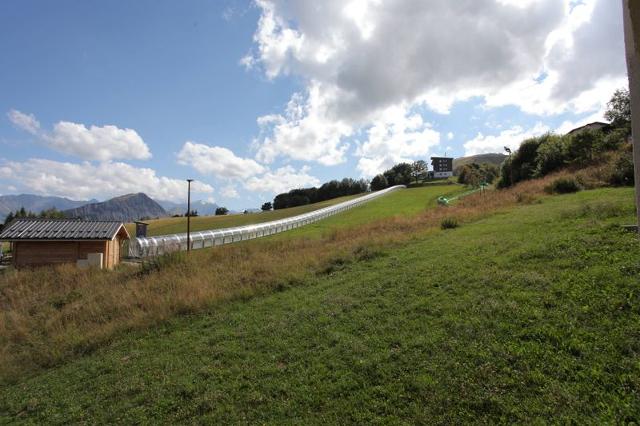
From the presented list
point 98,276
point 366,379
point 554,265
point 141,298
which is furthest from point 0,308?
point 554,265

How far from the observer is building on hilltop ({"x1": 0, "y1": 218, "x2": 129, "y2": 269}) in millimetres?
25188

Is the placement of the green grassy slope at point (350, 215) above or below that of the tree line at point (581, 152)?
below

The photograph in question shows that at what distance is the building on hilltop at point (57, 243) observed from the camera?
2519cm

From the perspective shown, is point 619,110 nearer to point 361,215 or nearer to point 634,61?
point 361,215

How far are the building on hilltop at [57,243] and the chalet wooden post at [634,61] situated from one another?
94.1 ft

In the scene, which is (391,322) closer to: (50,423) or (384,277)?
(384,277)

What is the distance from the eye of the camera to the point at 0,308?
17.0 metres

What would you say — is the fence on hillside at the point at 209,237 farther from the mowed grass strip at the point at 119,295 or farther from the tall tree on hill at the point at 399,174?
the tall tree on hill at the point at 399,174

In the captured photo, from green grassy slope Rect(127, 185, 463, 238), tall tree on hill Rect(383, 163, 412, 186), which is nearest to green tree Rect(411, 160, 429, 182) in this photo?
tall tree on hill Rect(383, 163, 412, 186)

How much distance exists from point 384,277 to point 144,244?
29.2 meters

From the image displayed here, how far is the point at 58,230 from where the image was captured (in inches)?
1051

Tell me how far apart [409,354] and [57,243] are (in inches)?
1152

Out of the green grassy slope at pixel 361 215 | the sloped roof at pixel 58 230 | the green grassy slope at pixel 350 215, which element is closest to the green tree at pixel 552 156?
the green grassy slope at pixel 361 215

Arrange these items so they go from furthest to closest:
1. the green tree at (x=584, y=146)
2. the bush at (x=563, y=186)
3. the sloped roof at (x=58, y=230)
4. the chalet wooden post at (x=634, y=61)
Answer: the green tree at (x=584, y=146), the sloped roof at (x=58, y=230), the bush at (x=563, y=186), the chalet wooden post at (x=634, y=61)
